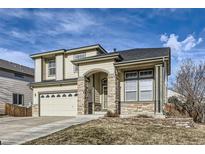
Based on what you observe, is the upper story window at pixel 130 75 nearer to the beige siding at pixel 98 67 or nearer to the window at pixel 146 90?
the window at pixel 146 90

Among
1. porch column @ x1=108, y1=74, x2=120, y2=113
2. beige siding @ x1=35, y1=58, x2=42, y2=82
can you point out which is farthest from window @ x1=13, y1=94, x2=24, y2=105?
porch column @ x1=108, y1=74, x2=120, y2=113

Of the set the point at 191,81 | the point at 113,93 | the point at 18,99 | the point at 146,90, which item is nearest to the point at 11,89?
the point at 18,99

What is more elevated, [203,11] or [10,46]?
[203,11]

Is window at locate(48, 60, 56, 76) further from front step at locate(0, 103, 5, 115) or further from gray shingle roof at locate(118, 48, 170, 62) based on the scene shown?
gray shingle roof at locate(118, 48, 170, 62)

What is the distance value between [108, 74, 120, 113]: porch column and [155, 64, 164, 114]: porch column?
2551mm

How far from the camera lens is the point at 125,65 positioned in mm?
16703

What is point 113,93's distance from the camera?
16766 millimetres

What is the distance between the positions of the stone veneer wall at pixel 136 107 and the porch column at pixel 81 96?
2.70m

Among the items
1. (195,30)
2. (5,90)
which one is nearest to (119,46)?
(195,30)

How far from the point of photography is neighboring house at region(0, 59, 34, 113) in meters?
23.8

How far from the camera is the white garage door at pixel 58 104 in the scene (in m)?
19.7
